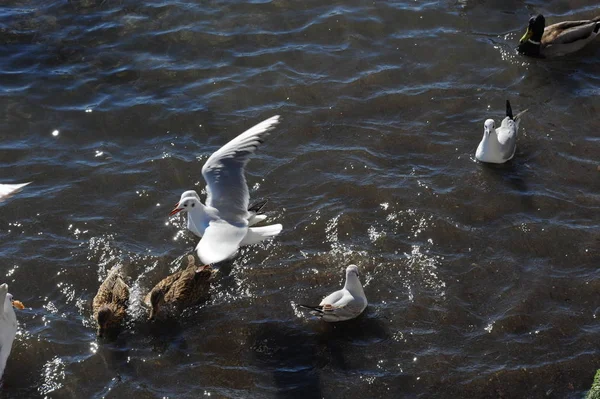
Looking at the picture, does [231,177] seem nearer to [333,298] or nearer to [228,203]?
[228,203]

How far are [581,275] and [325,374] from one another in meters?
3.24

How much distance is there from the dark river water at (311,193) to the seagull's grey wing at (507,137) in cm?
34

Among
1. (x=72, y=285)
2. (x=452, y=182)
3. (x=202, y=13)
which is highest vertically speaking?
(x=202, y=13)

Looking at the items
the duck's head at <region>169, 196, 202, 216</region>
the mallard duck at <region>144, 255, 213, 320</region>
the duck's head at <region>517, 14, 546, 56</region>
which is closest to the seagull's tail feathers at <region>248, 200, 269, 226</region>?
the duck's head at <region>169, 196, 202, 216</region>

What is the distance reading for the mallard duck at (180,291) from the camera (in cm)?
853

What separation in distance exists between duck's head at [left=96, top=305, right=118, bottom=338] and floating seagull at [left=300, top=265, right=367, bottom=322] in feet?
6.80

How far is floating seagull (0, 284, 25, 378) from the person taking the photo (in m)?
7.98

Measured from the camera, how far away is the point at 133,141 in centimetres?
1121

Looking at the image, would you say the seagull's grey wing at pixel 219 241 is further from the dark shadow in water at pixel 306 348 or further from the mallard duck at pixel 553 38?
the mallard duck at pixel 553 38

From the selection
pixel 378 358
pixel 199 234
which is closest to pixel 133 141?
pixel 199 234

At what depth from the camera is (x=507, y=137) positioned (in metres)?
10.5

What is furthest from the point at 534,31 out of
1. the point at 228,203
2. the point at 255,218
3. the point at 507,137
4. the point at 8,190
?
the point at 8,190

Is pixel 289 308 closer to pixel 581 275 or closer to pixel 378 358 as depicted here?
pixel 378 358

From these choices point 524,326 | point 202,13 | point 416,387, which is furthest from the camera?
point 202,13
